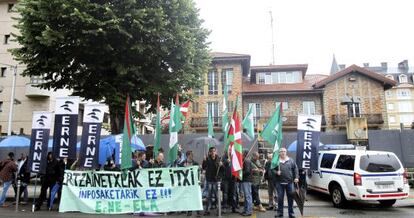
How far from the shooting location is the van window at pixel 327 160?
11933 millimetres

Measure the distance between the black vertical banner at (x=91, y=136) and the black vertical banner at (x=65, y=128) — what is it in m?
0.40

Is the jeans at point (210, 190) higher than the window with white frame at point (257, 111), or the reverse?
the window with white frame at point (257, 111)

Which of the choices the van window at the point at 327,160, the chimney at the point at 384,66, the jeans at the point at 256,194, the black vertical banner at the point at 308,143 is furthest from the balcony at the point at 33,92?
the chimney at the point at 384,66

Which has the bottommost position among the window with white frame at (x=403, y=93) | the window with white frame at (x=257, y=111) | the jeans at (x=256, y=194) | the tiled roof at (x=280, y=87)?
the jeans at (x=256, y=194)

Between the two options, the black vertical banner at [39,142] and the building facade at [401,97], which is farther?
the building facade at [401,97]

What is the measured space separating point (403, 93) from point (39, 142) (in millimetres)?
90152

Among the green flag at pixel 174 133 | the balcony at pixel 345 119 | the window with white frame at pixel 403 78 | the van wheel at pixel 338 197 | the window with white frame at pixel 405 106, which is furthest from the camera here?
the window with white frame at pixel 405 106

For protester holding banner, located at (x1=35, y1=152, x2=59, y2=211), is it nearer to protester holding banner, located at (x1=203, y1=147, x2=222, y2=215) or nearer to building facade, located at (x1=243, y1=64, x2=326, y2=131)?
protester holding banner, located at (x1=203, y1=147, x2=222, y2=215)

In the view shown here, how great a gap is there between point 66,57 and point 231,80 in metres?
22.6

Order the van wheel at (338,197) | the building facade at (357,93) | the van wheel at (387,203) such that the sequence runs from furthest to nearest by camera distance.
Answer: the building facade at (357,93)
the van wheel at (387,203)
the van wheel at (338,197)

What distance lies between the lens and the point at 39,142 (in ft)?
35.9

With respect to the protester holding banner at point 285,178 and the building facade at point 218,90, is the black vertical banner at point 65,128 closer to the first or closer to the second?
the protester holding banner at point 285,178

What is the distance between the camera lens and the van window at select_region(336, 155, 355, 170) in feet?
35.3

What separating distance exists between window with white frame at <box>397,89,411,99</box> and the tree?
8193 cm
